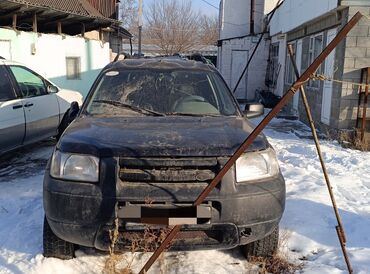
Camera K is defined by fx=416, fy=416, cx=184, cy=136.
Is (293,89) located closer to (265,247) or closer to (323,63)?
(265,247)

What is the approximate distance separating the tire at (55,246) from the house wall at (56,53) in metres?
8.51

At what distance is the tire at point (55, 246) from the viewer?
10.9ft

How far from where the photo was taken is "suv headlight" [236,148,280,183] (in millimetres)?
3055

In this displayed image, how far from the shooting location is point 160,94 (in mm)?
4289

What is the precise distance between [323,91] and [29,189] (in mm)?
7234

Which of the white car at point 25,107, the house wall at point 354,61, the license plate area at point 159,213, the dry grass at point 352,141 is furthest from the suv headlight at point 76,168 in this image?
the house wall at point 354,61

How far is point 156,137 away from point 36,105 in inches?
167

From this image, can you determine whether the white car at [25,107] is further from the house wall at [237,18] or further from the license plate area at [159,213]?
the house wall at [237,18]

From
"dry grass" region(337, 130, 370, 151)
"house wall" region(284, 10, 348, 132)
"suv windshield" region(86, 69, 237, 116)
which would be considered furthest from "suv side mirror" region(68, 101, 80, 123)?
"dry grass" region(337, 130, 370, 151)

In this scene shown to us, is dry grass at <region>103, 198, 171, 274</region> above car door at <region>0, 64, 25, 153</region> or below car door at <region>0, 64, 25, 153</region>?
below

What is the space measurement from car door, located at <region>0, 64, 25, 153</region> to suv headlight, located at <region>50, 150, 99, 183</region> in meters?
3.16

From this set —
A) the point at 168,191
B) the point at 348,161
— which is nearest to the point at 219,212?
the point at 168,191

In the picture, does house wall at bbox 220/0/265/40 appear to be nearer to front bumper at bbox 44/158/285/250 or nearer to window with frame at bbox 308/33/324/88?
window with frame at bbox 308/33/324/88

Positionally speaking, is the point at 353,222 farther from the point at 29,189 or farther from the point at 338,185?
the point at 29,189
